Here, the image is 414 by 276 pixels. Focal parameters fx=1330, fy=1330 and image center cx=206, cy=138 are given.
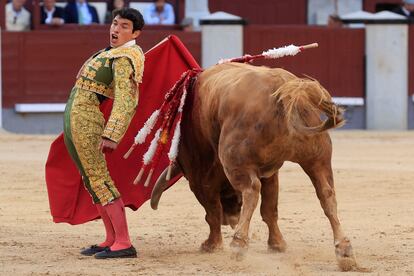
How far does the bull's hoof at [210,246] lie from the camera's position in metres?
6.55

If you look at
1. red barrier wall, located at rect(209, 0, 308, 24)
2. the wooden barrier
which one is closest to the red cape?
the wooden barrier

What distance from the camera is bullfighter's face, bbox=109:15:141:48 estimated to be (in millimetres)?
6184

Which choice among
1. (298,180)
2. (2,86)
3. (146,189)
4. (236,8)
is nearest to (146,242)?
(146,189)

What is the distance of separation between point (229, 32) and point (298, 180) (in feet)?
17.0

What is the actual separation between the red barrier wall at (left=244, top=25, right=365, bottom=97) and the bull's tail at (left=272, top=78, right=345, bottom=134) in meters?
9.04

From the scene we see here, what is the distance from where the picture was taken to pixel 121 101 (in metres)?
6.11

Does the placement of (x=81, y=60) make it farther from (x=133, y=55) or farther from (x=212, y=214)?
(x=133, y=55)

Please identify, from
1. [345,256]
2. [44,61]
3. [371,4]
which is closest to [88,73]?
[345,256]

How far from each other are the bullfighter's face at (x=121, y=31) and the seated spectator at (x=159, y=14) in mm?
8863

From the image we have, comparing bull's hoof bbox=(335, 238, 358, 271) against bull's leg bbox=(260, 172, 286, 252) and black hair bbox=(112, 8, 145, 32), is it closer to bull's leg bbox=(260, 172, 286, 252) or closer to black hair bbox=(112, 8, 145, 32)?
bull's leg bbox=(260, 172, 286, 252)

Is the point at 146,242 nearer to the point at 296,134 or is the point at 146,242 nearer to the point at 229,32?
the point at 296,134

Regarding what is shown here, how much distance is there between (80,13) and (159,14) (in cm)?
95

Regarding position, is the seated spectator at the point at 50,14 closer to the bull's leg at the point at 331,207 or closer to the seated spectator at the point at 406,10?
the seated spectator at the point at 406,10

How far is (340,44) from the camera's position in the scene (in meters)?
15.2
